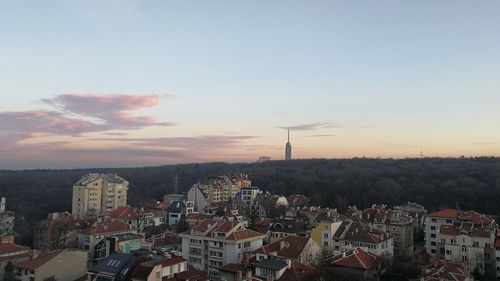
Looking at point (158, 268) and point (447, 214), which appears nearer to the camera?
point (158, 268)

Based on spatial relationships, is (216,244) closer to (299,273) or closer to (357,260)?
(299,273)

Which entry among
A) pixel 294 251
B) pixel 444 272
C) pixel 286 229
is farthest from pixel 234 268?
pixel 286 229

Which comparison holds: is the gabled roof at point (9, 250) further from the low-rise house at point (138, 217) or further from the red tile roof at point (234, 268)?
the low-rise house at point (138, 217)

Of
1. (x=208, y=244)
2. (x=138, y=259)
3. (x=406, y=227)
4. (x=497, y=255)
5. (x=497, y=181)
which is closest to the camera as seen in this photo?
(x=138, y=259)

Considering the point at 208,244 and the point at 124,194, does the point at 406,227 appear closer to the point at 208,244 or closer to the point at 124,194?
the point at 208,244

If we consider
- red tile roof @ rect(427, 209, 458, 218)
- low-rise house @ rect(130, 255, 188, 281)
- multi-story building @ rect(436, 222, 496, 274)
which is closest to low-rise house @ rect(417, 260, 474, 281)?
multi-story building @ rect(436, 222, 496, 274)

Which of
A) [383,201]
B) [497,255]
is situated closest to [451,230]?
[497,255]

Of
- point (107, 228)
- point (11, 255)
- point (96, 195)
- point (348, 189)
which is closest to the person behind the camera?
point (11, 255)
